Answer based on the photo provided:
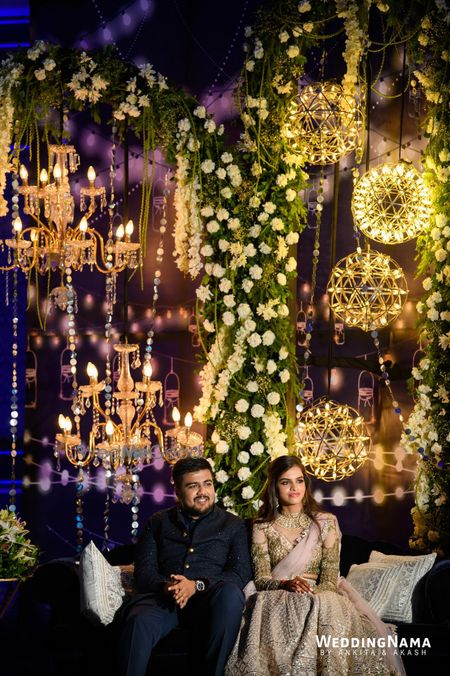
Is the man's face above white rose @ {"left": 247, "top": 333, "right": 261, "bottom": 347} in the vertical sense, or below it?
below

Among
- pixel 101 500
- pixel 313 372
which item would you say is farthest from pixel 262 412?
pixel 101 500

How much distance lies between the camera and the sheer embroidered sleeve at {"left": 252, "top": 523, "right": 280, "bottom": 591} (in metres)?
4.54

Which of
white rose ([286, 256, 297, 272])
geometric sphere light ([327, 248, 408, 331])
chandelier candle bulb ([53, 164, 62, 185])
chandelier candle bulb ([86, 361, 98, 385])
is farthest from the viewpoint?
white rose ([286, 256, 297, 272])

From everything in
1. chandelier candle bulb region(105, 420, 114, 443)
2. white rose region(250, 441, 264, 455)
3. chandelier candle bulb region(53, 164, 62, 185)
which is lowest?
white rose region(250, 441, 264, 455)

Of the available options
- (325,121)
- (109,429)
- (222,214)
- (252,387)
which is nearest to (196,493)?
(109,429)

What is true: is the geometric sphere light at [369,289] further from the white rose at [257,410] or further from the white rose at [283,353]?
the white rose at [257,410]

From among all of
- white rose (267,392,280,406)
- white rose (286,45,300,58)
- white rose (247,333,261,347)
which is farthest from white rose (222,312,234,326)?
white rose (286,45,300,58)

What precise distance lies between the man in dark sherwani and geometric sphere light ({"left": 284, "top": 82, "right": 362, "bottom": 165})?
2.03 metres

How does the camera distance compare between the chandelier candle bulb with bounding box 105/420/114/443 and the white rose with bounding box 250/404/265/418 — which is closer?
the chandelier candle bulb with bounding box 105/420/114/443

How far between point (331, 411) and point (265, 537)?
1.07 metres

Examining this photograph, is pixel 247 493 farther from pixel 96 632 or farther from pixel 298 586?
pixel 96 632

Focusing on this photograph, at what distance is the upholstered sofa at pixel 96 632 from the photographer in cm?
434

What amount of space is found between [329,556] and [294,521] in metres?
0.24

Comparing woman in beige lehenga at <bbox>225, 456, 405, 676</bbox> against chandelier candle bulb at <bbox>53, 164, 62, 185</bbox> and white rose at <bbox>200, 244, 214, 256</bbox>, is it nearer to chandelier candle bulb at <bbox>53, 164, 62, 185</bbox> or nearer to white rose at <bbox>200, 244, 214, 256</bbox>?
white rose at <bbox>200, 244, 214, 256</bbox>
